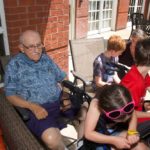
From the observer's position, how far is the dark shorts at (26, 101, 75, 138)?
1.92 meters

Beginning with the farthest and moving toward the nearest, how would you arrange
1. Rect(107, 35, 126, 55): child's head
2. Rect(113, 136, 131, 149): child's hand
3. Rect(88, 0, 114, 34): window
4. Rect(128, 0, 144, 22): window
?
Rect(128, 0, 144, 22): window < Rect(88, 0, 114, 34): window < Rect(107, 35, 126, 55): child's head < Rect(113, 136, 131, 149): child's hand

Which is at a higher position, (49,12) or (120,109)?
(49,12)

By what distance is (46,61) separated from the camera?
228 cm

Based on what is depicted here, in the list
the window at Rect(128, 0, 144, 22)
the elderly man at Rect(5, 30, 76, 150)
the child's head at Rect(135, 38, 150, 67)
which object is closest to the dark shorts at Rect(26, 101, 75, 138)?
the elderly man at Rect(5, 30, 76, 150)

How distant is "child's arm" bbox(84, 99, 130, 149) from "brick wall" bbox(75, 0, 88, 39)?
17.1 feet

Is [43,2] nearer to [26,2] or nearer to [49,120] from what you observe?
[26,2]

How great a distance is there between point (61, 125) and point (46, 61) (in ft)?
2.10

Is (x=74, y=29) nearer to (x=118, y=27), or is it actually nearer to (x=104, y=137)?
(x=118, y=27)

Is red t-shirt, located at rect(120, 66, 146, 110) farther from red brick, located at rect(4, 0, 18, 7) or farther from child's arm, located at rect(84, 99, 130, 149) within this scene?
red brick, located at rect(4, 0, 18, 7)

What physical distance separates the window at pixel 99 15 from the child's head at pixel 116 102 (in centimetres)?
617

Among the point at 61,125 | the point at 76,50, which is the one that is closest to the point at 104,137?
the point at 61,125

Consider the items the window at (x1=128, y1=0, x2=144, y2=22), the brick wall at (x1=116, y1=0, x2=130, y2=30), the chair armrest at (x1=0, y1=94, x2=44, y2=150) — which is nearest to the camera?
the chair armrest at (x1=0, y1=94, x2=44, y2=150)

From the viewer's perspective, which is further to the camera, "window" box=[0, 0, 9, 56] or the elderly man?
"window" box=[0, 0, 9, 56]

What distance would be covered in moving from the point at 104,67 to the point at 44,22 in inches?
43.8
